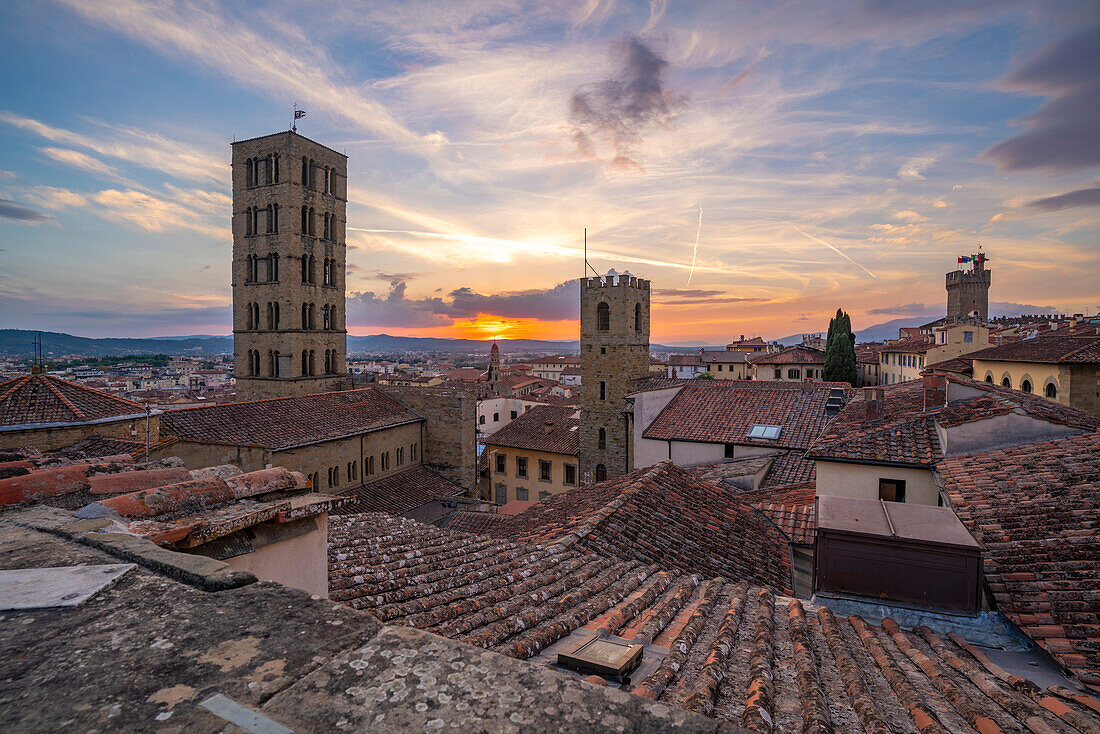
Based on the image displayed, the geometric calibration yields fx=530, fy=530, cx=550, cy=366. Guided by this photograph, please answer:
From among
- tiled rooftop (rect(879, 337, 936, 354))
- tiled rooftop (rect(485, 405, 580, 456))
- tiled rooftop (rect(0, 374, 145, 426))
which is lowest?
tiled rooftop (rect(485, 405, 580, 456))

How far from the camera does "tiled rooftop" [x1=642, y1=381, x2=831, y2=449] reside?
72.7 feet

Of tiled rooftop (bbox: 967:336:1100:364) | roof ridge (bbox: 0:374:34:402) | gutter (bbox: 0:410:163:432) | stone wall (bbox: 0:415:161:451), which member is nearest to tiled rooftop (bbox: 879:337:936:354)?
tiled rooftop (bbox: 967:336:1100:364)

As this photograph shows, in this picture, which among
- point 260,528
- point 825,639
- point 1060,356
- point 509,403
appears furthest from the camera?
point 509,403

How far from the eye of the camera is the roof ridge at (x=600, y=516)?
754 centimetres

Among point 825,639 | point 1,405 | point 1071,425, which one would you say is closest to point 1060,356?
point 1071,425

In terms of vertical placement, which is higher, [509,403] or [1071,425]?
[1071,425]

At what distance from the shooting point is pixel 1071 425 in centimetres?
1088

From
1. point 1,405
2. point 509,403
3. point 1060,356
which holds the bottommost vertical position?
point 509,403

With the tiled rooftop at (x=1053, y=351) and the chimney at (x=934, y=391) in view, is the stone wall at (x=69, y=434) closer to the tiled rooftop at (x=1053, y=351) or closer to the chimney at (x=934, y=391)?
the chimney at (x=934, y=391)

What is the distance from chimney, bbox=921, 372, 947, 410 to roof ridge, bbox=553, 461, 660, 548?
912 centimetres

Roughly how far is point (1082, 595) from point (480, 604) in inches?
246

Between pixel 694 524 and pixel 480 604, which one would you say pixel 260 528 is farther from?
pixel 694 524

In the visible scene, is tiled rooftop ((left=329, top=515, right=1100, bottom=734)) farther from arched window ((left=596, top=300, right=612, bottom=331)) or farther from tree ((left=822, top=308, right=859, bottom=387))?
tree ((left=822, top=308, right=859, bottom=387))

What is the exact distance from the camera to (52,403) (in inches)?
577
